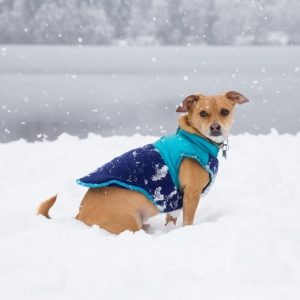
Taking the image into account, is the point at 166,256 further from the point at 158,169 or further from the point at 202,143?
the point at 202,143

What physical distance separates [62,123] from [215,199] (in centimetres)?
1899

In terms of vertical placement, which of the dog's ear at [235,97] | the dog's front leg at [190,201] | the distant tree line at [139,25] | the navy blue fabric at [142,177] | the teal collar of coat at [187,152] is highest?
the distant tree line at [139,25]

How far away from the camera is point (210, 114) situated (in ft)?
18.1

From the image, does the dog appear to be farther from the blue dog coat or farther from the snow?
the snow

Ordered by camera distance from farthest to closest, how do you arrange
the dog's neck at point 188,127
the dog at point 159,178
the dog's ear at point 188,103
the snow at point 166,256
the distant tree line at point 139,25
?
the distant tree line at point 139,25 → the dog's ear at point 188,103 → the dog's neck at point 188,127 → the dog at point 159,178 → the snow at point 166,256

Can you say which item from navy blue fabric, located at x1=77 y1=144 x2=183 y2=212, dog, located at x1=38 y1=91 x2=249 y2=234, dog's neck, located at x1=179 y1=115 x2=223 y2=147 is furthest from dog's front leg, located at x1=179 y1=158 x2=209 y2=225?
dog's neck, located at x1=179 y1=115 x2=223 y2=147

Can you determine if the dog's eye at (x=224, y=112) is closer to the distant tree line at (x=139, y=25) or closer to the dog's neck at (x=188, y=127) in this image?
the dog's neck at (x=188, y=127)

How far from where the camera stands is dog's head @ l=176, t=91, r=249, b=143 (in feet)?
17.9

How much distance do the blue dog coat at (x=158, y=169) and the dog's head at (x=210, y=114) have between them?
0.38 feet

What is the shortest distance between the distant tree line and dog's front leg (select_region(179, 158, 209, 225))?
6666 inches

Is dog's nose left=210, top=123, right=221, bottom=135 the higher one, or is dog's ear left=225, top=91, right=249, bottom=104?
dog's ear left=225, top=91, right=249, bottom=104

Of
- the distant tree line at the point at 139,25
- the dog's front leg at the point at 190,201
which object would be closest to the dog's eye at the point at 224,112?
the dog's front leg at the point at 190,201

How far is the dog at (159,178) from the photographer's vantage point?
525cm

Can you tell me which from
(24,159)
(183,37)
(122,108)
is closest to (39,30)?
(183,37)
